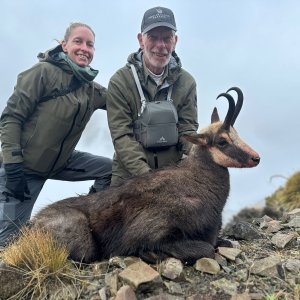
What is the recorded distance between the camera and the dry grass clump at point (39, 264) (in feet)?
17.1

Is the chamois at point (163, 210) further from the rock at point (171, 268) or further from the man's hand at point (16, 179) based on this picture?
the man's hand at point (16, 179)

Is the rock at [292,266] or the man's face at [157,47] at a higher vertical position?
the man's face at [157,47]

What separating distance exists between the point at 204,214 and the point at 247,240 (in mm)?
1925

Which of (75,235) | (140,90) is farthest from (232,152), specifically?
(75,235)

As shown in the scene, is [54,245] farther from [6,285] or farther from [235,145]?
[235,145]

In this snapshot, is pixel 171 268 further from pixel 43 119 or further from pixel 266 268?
pixel 43 119

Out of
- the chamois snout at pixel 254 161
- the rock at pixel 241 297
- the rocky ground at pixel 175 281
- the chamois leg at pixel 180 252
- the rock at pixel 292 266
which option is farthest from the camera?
the chamois snout at pixel 254 161

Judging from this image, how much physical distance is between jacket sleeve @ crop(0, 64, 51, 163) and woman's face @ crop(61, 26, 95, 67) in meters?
0.76

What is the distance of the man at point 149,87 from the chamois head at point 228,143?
1.20 m

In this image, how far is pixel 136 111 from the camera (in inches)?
295

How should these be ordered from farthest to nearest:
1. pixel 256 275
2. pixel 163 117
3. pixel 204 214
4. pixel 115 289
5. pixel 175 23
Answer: pixel 175 23, pixel 163 117, pixel 204 214, pixel 256 275, pixel 115 289

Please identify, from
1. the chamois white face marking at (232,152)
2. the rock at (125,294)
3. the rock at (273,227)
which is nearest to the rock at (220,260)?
the chamois white face marking at (232,152)

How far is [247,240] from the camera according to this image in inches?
290

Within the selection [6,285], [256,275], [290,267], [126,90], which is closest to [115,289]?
[6,285]
